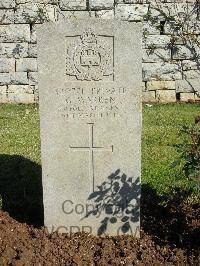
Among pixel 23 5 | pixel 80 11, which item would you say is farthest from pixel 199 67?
pixel 23 5

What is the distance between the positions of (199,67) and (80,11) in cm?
234

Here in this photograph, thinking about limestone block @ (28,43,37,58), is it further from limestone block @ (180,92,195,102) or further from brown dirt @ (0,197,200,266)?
brown dirt @ (0,197,200,266)

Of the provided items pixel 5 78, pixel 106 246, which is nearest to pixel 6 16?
pixel 5 78

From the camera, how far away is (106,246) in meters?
3.49

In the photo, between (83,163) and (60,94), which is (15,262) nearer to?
(83,163)

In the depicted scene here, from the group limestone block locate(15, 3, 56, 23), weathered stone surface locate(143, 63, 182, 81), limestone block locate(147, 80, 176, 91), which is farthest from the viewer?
limestone block locate(147, 80, 176, 91)

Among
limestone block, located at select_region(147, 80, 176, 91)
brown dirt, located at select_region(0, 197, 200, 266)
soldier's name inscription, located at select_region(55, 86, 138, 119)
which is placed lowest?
brown dirt, located at select_region(0, 197, 200, 266)

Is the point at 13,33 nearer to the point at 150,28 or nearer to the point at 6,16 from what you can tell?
the point at 6,16

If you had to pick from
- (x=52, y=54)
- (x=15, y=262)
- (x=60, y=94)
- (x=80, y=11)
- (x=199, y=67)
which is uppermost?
(x=80, y=11)

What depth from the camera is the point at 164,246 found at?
3.52 metres

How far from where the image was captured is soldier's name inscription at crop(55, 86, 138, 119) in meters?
3.33

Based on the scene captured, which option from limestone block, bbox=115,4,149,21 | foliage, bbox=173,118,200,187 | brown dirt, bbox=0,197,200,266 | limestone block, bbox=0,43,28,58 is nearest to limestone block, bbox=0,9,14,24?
limestone block, bbox=0,43,28,58

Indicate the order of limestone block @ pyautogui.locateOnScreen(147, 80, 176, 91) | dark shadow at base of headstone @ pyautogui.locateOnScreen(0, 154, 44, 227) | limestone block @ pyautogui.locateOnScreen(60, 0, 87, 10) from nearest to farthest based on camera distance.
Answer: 1. dark shadow at base of headstone @ pyautogui.locateOnScreen(0, 154, 44, 227)
2. limestone block @ pyautogui.locateOnScreen(60, 0, 87, 10)
3. limestone block @ pyautogui.locateOnScreen(147, 80, 176, 91)

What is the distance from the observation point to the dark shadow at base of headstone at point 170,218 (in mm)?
3592
